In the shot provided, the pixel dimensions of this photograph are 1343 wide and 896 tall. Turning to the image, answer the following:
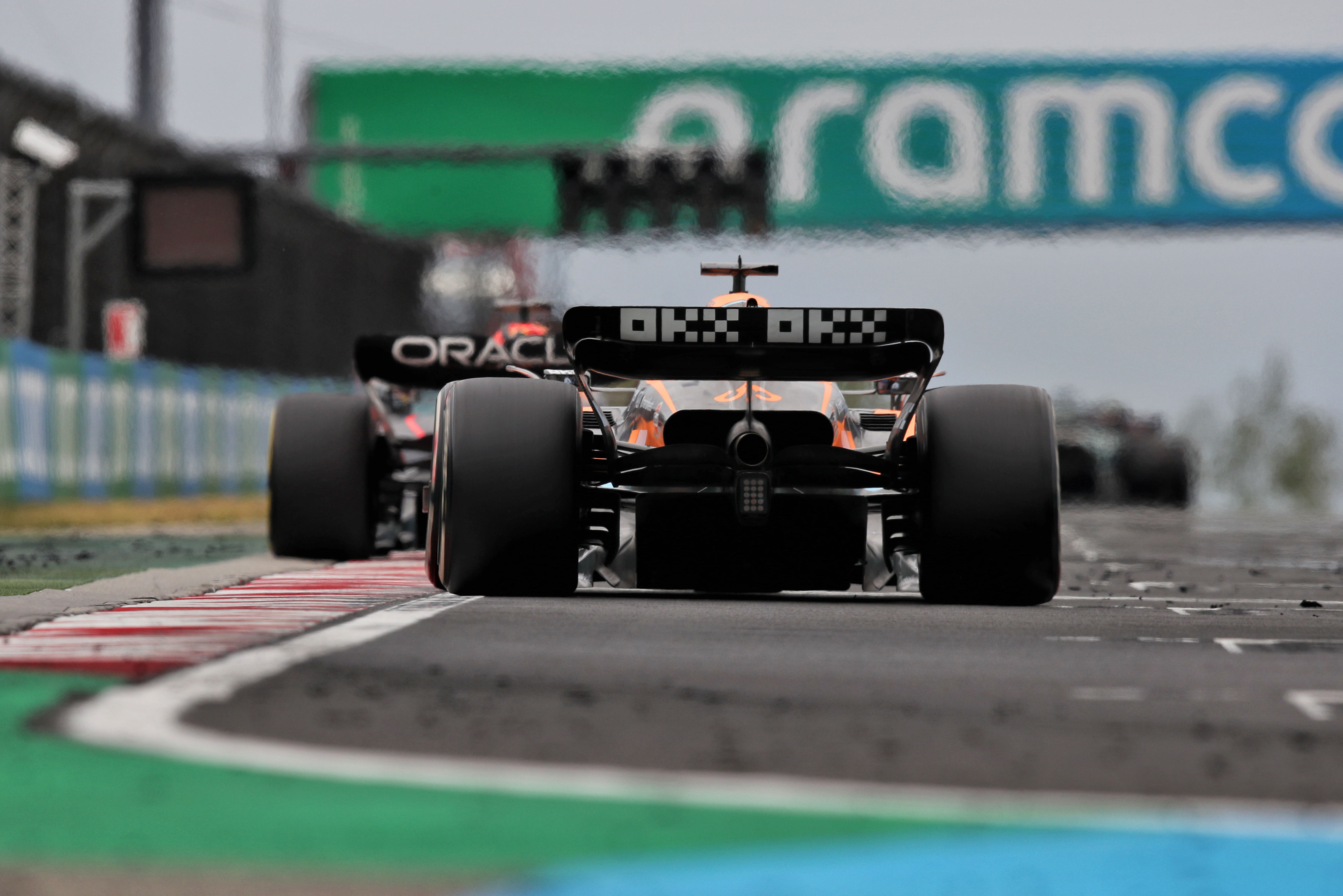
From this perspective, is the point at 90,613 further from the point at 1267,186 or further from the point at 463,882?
the point at 1267,186

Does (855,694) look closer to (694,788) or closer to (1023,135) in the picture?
(694,788)

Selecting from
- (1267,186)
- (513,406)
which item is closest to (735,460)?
(513,406)

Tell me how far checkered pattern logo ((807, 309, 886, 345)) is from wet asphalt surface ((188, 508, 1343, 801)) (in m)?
1.08

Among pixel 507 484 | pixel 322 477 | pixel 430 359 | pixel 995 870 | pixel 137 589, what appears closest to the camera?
pixel 995 870

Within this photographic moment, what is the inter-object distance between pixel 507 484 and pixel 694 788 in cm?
461

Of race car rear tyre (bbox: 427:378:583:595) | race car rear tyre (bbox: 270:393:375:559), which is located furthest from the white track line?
race car rear tyre (bbox: 270:393:375:559)

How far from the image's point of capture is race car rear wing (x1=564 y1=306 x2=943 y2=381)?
8852 millimetres

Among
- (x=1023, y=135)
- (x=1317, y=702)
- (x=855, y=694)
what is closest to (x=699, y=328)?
(x=855, y=694)

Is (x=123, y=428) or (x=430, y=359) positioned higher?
(x=430, y=359)

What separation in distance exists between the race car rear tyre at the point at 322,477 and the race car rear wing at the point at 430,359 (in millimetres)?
450

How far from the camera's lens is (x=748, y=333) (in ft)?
29.1

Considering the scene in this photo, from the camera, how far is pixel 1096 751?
4.86 meters

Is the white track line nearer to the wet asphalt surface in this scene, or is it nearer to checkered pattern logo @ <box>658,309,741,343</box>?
the wet asphalt surface

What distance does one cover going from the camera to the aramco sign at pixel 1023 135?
34531 mm
